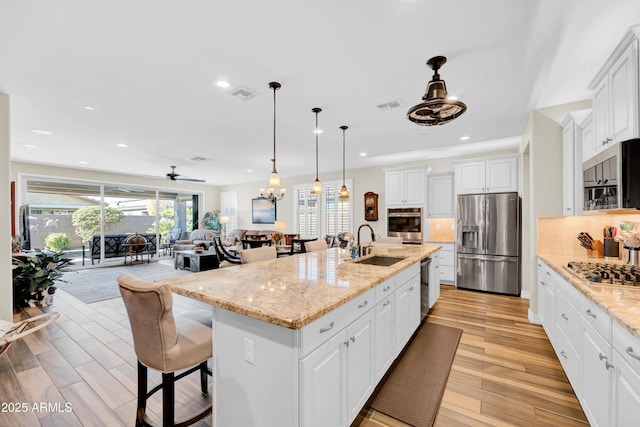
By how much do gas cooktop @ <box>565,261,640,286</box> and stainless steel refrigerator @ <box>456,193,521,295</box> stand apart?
261 cm

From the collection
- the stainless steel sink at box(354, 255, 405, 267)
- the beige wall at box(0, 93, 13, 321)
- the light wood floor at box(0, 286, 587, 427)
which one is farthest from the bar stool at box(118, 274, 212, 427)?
the beige wall at box(0, 93, 13, 321)

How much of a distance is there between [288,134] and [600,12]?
11.5ft

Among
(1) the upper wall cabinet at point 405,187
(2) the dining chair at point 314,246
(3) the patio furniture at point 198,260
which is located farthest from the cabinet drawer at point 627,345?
(3) the patio furniture at point 198,260

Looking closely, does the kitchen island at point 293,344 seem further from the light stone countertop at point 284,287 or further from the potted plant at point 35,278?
the potted plant at point 35,278

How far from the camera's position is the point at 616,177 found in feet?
6.36

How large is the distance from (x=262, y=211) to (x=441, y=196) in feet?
18.9

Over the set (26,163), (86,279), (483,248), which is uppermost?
(26,163)

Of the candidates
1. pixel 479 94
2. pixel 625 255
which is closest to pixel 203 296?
pixel 479 94

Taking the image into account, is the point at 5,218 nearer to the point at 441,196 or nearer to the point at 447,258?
the point at 447,258

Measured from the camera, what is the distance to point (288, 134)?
439 cm

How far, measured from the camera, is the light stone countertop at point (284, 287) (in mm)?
1360

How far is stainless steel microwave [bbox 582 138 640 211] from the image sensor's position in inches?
71.0

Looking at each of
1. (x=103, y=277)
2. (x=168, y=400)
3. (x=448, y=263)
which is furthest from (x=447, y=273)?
(x=103, y=277)

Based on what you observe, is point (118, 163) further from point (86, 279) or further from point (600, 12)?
point (600, 12)
